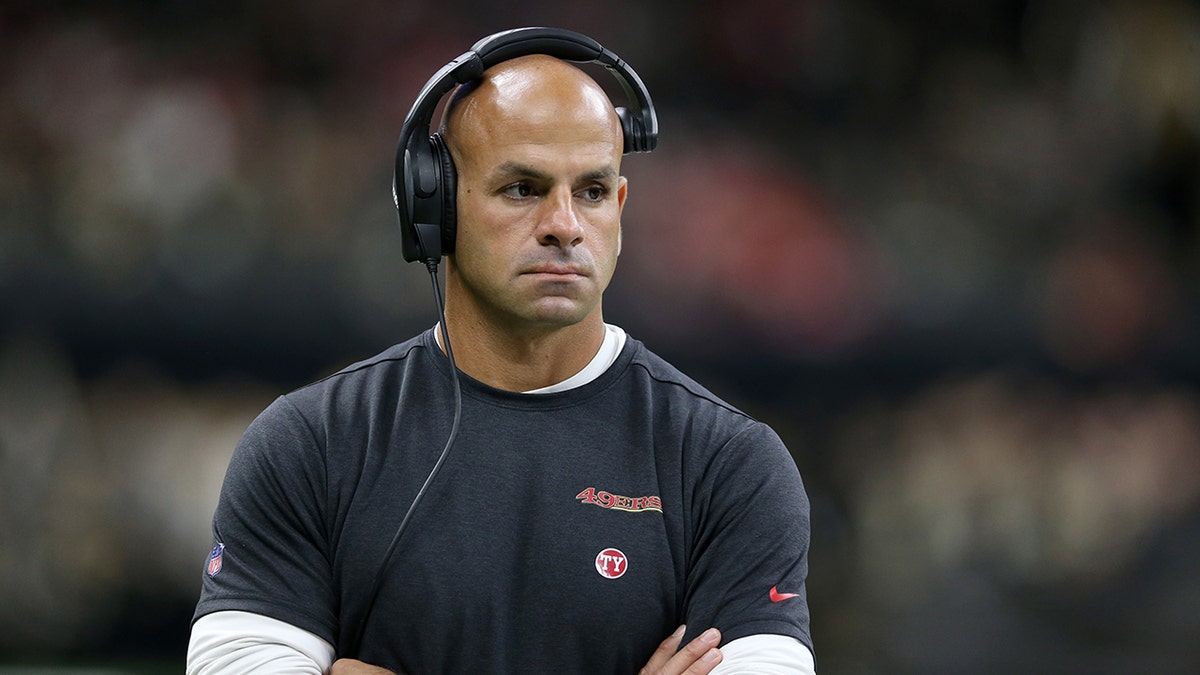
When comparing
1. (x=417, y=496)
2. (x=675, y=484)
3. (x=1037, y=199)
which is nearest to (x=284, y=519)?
(x=417, y=496)

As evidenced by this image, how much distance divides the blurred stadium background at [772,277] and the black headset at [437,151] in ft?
7.16

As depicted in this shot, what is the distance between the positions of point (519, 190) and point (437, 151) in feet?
0.46

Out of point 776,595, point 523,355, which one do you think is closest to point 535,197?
point 523,355

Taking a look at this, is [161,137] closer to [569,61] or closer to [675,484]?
[569,61]

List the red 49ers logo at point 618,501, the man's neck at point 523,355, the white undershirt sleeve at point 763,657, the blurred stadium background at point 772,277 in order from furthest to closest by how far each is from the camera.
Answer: the blurred stadium background at point 772,277 < the man's neck at point 523,355 < the red 49ers logo at point 618,501 < the white undershirt sleeve at point 763,657

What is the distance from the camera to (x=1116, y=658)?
385 cm

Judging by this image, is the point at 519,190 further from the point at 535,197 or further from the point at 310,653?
the point at 310,653

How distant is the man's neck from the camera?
1902mm

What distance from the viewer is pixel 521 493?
1.81 meters

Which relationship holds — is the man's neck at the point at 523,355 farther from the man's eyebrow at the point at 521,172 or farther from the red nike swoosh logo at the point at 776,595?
the red nike swoosh logo at the point at 776,595

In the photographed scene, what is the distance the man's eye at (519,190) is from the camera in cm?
184

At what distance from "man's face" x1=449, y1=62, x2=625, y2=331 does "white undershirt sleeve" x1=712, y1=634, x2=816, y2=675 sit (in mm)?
526

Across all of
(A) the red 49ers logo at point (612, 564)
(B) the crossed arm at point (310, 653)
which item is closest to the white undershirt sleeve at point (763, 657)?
(B) the crossed arm at point (310, 653)

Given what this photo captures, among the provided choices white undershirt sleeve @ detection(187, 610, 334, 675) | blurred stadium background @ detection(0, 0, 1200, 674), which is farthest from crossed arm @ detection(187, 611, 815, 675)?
blurred stadium background @ detection(0, 0, 1200, 674)
